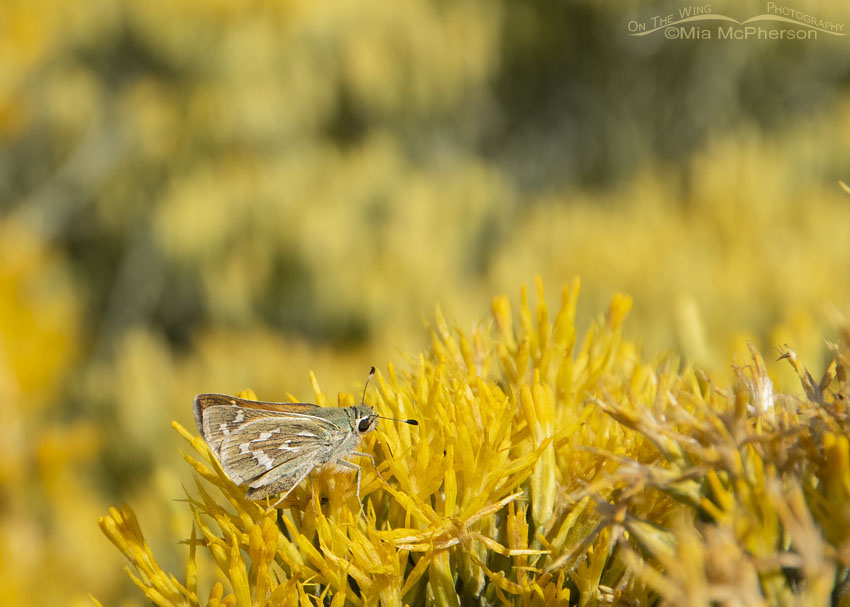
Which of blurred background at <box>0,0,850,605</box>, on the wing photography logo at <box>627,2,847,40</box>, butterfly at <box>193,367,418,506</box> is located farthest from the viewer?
on the wing photography logo at <box>627,2,847,40</box>

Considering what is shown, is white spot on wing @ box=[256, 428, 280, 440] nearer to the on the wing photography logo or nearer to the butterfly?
the butterfly

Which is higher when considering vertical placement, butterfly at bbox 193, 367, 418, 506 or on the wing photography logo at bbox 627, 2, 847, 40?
on the wing photography logo at bbox 627, 2, 847, 40

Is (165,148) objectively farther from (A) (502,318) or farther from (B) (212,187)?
(A) (502,318)

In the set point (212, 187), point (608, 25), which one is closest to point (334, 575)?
point (212, 187)

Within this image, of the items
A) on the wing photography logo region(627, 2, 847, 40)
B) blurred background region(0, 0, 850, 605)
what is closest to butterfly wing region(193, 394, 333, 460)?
blurred background region(0, 0, 850, 605)

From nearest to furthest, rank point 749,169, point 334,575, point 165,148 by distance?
point 334,575 < point 749,169 < point 165,148

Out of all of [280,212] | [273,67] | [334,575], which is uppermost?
[273,67]

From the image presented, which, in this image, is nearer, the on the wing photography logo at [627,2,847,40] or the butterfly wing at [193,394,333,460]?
the butterfly wing at [193,394,333,460]
